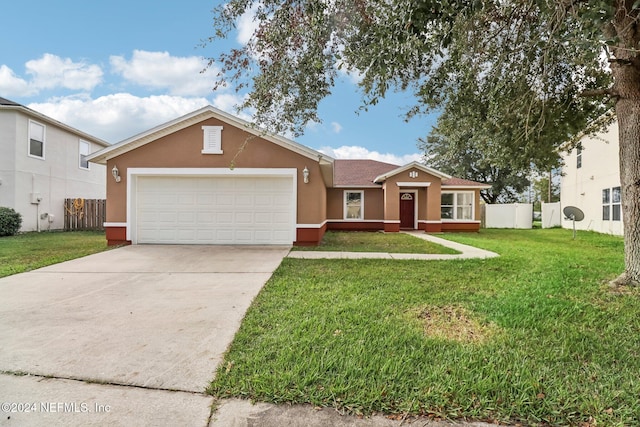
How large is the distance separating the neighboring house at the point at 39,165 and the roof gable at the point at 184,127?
21.6 ft

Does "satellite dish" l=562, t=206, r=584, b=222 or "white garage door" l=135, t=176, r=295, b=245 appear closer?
"white garage door" l=135, t=176, r=295, b=245

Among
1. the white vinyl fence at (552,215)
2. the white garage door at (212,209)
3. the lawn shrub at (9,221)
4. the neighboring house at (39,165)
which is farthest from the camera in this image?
the white vinyl fence at (552,215)

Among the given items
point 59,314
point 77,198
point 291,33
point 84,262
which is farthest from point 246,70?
point 77,198

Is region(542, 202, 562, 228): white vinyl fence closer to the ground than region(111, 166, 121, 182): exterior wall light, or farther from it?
closer to the ground

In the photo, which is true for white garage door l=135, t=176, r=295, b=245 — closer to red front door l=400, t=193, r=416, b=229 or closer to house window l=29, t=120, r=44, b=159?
house window l=29, t=120, r=44, b=159

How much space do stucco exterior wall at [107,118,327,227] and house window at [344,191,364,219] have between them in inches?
306

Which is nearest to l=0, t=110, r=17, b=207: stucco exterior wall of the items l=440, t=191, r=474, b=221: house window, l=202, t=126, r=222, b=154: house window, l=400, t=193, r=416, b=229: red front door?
l=202, t=126, r=222, b=154: house window

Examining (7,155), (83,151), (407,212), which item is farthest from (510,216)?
(7,155)

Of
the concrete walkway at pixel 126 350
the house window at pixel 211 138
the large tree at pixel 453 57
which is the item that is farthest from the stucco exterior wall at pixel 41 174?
the large tree at pixel 453 57

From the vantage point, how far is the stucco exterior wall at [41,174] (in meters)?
13.3

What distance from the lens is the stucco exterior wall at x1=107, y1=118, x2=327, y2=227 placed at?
10000 mm

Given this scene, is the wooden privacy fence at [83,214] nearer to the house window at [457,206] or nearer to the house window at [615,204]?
the house window at [457,206]

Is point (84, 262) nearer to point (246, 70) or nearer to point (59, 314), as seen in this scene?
point (59, 314)

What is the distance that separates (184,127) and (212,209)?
8.88 feet
